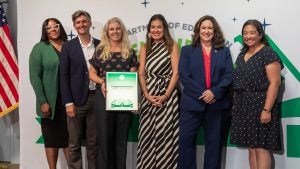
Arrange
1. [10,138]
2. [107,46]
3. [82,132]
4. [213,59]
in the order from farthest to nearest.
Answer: [10,138], [82,132], [107,46], [213,59]

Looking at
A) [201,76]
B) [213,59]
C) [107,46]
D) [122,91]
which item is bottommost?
[122,91]

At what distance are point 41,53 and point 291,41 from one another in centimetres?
224

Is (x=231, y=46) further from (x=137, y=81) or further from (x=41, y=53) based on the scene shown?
(x=41, y=53)

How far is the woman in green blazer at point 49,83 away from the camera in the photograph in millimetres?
3717

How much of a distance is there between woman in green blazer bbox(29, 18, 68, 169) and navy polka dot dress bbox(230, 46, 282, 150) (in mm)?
1639

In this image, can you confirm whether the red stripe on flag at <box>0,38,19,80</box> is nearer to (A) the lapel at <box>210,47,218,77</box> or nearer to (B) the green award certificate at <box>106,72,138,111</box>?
(B) the green award certificate at <box>106,72,138,111</box>

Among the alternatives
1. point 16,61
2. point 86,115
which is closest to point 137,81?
point 86,115

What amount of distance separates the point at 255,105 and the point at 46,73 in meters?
1.90

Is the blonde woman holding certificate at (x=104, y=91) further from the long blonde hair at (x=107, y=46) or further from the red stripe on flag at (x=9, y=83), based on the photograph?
the red stripe on flag at (x=9, y=83)

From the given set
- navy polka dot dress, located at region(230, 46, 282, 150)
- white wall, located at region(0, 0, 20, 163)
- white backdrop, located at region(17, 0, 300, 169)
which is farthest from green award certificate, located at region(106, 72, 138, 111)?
white wall, located at region(0, 0, 20, 163)

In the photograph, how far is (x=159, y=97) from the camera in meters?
3.46


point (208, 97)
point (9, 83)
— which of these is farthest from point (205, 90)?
point (9, 83)

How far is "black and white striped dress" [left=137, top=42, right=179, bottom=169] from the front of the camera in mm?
3480

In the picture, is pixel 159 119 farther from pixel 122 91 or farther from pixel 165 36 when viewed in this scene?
pixel 165 36
